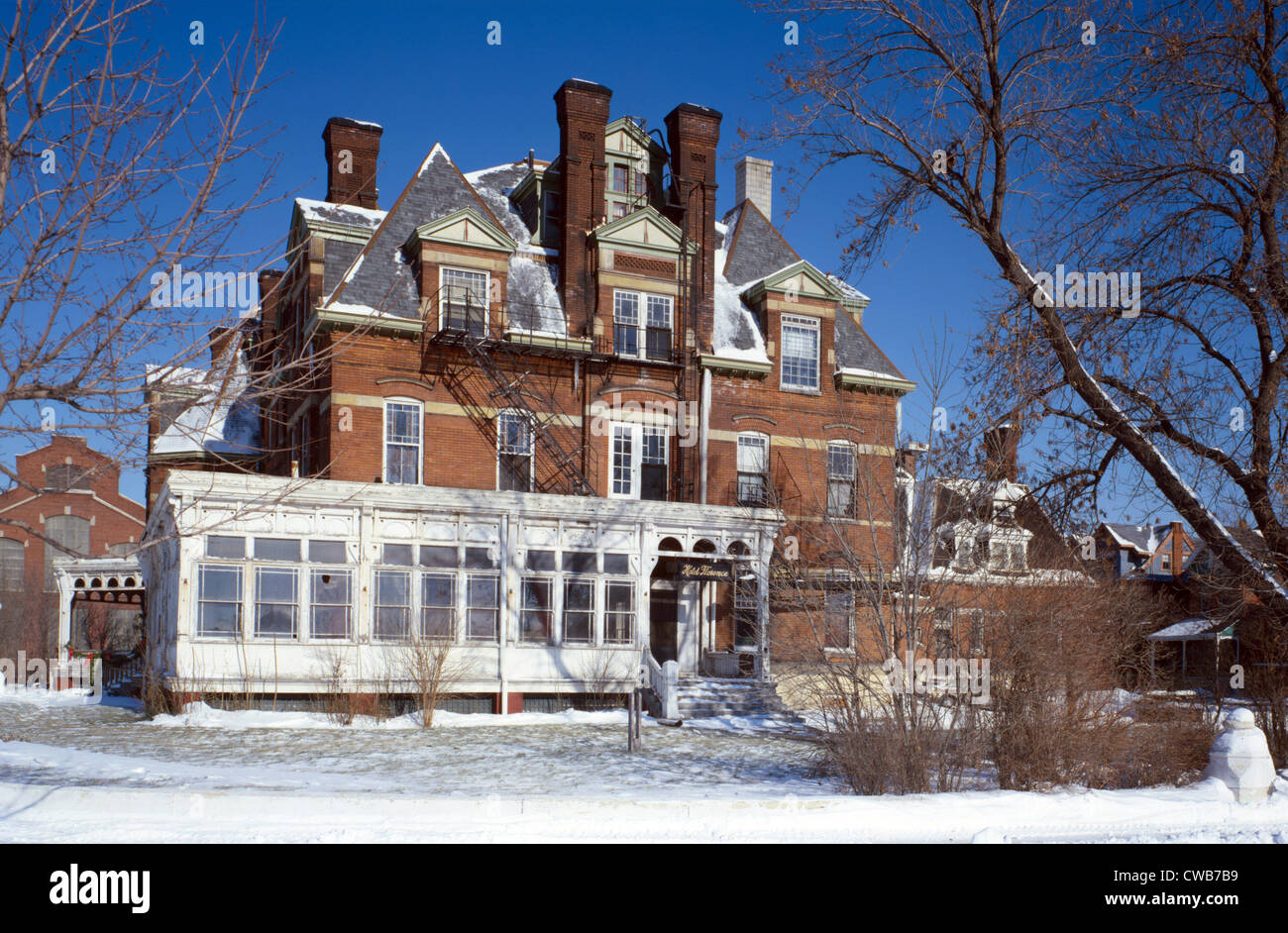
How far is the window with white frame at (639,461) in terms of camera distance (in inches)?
1082

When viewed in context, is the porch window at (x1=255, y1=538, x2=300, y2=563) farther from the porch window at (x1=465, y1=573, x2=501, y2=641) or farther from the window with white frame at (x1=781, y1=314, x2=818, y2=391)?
the window with white frame at (x1=781, y1=314, x2=818, y2=391)

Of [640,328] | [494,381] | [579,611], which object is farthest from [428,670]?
[640,328]

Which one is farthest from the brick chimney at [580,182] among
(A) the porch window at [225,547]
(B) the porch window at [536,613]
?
(A) the porch window at [225,547]

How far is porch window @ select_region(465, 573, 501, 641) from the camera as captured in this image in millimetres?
22812

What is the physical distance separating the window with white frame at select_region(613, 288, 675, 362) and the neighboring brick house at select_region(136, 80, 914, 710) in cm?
6

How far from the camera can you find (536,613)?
76.5 feet

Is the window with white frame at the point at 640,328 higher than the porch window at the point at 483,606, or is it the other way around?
the window with white frame at the point at 640,328

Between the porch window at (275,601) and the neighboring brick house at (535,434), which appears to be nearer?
the porch window at (275,601)

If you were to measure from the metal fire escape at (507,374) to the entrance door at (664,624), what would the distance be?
3.16 meters

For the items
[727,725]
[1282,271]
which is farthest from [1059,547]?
[727,725]

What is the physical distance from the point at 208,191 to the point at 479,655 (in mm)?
15409

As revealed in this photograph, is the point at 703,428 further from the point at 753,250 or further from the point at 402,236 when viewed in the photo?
the point at 402,236

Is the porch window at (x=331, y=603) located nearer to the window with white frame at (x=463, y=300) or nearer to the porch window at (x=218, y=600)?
the porch window at (x=218, y=600)

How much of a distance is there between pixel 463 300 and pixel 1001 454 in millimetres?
14913
